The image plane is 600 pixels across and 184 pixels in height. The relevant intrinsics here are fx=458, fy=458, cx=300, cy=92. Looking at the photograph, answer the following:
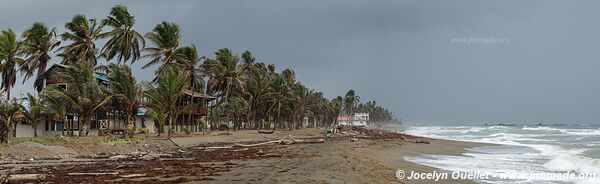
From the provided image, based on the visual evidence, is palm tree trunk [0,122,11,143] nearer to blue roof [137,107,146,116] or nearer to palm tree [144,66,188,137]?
palm tree [144,66,188,137]

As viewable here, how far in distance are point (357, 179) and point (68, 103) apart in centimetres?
2241

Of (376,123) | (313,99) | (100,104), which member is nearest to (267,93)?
(100,104)

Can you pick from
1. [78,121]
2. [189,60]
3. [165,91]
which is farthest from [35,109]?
[189,60]

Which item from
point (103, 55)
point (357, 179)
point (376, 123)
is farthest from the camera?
point (376, 123)

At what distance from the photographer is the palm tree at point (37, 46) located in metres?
38.9

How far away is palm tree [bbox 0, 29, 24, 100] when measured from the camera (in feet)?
111

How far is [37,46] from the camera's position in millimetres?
39312

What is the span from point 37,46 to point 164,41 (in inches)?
421

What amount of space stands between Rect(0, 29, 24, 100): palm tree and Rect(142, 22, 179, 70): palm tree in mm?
10771

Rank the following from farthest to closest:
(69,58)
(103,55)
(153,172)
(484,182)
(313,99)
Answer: (313,99) < (103,55) < (69,58) < (484,182) < (153,172)

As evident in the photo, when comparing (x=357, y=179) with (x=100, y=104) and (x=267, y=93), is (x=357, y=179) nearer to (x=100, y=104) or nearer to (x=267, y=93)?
(x=100, y=104)

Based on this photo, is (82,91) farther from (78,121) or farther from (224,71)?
(224,71)

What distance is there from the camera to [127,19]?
41438 mm

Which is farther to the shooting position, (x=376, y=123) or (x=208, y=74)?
(x=376, y=123)
